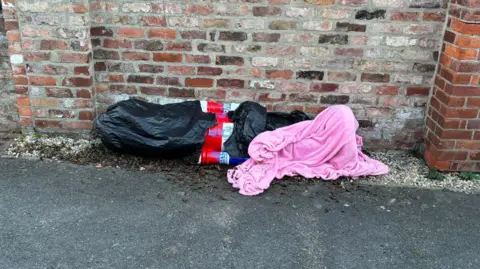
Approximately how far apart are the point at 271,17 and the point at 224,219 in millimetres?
1662

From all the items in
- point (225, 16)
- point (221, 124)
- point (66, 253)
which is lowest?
point (66, 253)

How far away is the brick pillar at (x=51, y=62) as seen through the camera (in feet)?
11.6

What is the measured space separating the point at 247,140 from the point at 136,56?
3.90ft

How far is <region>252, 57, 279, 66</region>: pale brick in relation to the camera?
147 inches

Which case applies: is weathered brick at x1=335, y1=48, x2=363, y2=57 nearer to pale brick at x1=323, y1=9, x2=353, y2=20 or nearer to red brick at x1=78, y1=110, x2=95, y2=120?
pale brick at x1=323, y1=9, x2=353, y2=20

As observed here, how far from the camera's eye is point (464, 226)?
3.00m

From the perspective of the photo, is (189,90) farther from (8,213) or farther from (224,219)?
(8,213)

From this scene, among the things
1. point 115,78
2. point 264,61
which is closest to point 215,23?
point 264,61

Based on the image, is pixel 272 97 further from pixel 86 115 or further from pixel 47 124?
pixel 47 124

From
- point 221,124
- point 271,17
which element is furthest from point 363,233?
point 271,17

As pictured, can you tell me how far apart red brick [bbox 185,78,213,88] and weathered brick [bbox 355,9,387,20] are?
1312mm

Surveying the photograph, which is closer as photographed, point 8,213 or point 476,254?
point 476,254

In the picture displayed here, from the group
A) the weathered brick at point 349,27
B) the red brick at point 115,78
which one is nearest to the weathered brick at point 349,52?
the weathered brick at point 349,27

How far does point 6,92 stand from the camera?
3.94 m
